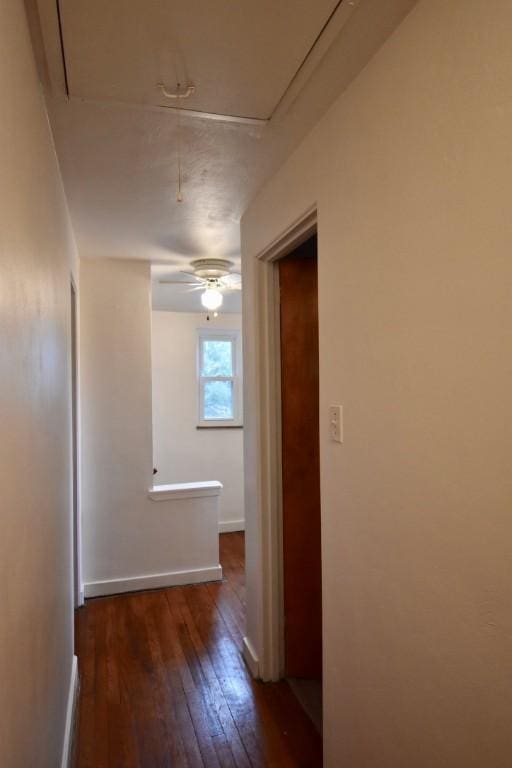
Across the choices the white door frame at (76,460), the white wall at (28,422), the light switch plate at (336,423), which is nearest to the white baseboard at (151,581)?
the white door frame at (76,460)

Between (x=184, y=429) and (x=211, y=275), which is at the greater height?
(x=211, y=275)

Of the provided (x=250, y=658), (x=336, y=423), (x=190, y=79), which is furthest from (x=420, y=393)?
(x=250, y=658)

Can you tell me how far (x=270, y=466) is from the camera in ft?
7.40

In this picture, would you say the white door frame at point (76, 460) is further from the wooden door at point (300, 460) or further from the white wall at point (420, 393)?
the white wall at point (420, 393)

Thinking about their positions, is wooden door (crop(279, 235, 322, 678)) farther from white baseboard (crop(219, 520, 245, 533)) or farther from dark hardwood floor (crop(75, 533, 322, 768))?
white baseboard (crop(219, 520, 245, 533))

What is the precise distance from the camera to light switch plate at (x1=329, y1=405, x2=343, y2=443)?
146 cm

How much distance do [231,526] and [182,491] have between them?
5.54 feet

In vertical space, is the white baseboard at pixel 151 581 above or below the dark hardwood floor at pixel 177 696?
above

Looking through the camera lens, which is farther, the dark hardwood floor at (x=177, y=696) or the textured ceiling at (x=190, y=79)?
the dark hardwood floor at (x=177, y=696)

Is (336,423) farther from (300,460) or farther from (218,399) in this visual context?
(218,399)

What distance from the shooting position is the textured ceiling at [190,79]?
108 cm

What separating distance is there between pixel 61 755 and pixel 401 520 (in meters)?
1.41

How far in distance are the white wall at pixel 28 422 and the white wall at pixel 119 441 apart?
156 cm

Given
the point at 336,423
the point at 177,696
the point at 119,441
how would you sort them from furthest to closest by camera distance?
1. the point at 119,441
2. the point at 177,696
3. the point at 336,423
